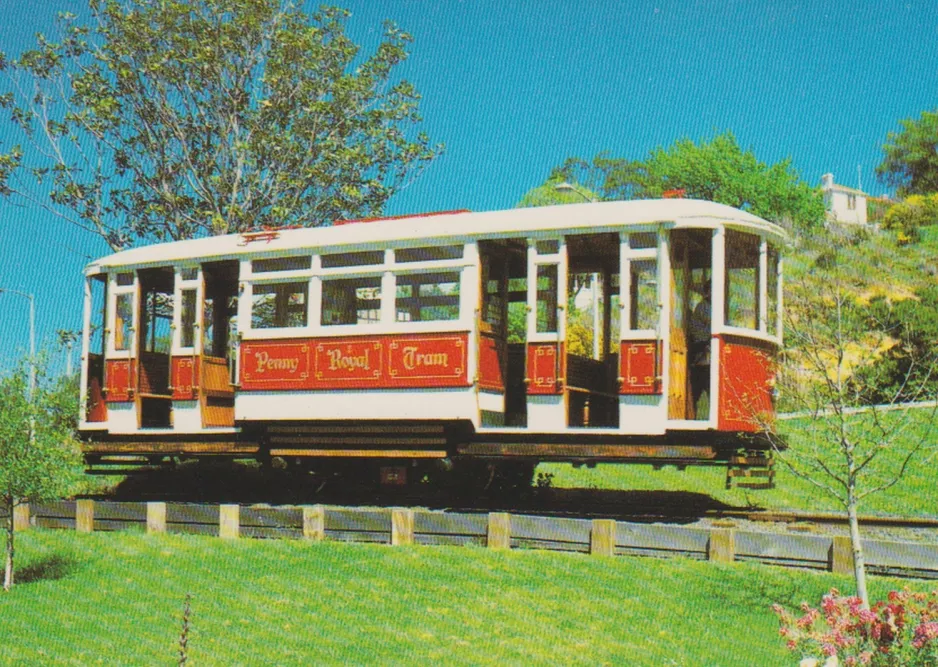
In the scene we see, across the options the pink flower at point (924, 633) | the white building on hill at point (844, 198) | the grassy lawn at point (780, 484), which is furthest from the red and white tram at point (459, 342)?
the white building on hill at point (844, 198)

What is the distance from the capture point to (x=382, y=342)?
47.7 ft

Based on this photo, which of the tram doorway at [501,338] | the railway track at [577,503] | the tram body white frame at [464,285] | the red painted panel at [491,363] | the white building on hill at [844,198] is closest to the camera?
the tram body white frame at [464,285]

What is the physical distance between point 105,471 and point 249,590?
6.97 metres

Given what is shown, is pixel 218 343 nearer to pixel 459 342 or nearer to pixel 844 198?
pixel 459 342

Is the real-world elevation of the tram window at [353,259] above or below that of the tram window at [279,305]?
above

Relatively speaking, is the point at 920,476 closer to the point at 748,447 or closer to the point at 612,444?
the point at 748,447

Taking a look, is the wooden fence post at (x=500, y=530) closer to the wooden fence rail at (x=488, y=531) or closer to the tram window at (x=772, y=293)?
the wooden fence rail at (x=488, y=531)

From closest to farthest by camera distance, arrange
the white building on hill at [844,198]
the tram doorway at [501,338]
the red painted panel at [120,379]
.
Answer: the tram doorway at [501,338] < the red painted panel at [120,379] < the white building on hill at [844,198]

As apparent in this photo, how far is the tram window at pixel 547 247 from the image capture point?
13.8 metres

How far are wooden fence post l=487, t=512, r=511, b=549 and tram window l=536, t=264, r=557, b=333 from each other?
244 centimetres

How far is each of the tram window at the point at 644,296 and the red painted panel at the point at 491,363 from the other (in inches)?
73.5

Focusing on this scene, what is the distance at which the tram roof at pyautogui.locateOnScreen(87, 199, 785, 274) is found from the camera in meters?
13.4

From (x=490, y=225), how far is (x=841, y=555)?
18.3 ft

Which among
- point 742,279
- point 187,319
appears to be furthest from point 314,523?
point 742,279
